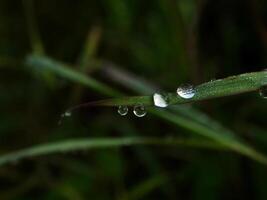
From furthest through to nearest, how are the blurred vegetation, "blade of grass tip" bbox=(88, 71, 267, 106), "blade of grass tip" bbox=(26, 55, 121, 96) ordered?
1. the blurred vegetation
2. "blade of grass tip" bbox=(26, 55, 121, 96)
3. "blade of grass tip" bbox=(88, 71, 267, 106)

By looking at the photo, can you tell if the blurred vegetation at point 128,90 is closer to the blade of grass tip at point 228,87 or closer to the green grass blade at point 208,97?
the green grass blade at point 208,97

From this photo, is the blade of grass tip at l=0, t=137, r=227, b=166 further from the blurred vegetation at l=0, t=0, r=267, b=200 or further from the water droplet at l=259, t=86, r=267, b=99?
the water droplet at l=259, t=86, r=267, b=99

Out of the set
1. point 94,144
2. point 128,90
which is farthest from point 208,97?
point 128,90

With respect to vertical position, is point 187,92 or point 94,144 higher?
point 94,144

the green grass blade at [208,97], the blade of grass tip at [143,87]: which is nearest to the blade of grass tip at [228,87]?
the green grass blade at [208,97]

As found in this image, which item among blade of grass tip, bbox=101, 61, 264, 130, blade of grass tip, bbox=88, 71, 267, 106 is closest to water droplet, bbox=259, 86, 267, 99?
blade of grass tip, bbox=88, 71, 267, 106

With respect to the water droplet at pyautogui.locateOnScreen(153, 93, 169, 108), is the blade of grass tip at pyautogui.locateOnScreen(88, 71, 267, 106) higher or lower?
lower

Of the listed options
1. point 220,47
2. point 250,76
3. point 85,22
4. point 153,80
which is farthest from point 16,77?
point 250,76

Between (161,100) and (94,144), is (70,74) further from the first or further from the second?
(161,100)
